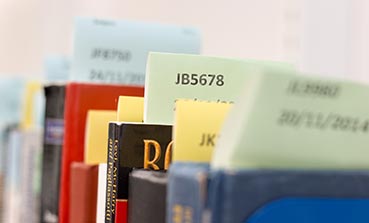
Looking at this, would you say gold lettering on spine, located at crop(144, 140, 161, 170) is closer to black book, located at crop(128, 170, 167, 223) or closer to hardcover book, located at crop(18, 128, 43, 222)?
black book, located at crop(128, 170, 167, 223)

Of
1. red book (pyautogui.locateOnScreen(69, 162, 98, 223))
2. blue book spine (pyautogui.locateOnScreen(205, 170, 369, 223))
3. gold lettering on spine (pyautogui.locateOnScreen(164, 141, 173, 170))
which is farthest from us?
red book (pyautogui.locateOnScreen(69, 162, 98, 223))

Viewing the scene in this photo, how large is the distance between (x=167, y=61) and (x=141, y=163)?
9 centimetres

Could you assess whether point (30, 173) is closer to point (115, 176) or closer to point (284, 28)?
point (284, 28)

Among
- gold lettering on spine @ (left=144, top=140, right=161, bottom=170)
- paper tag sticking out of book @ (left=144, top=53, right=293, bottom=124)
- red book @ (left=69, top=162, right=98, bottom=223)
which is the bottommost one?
red book @ (left=69, top=162, right=98, bottom=223)

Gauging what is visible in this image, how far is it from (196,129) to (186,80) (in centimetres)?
13

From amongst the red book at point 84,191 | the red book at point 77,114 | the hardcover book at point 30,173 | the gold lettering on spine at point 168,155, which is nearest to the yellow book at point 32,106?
the hardcover book at point 30,173

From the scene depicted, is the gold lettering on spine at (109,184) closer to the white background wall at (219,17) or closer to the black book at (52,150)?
the black book at (52,150)

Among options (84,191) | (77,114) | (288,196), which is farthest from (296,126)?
(77,114)

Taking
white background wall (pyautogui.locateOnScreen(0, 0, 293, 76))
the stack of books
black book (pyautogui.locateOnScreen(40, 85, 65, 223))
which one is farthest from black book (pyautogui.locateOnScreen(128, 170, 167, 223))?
white background wall (pyautogui.locateOnScreen(0, 0, 293, 76))

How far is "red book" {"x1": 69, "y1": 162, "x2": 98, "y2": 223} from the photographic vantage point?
0.80 metres

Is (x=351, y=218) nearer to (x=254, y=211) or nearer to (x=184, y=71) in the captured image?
(x=254, y=211)

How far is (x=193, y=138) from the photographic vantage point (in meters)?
0.51

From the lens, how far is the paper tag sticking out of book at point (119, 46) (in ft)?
3.41

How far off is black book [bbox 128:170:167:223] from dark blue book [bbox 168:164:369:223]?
6 cm
